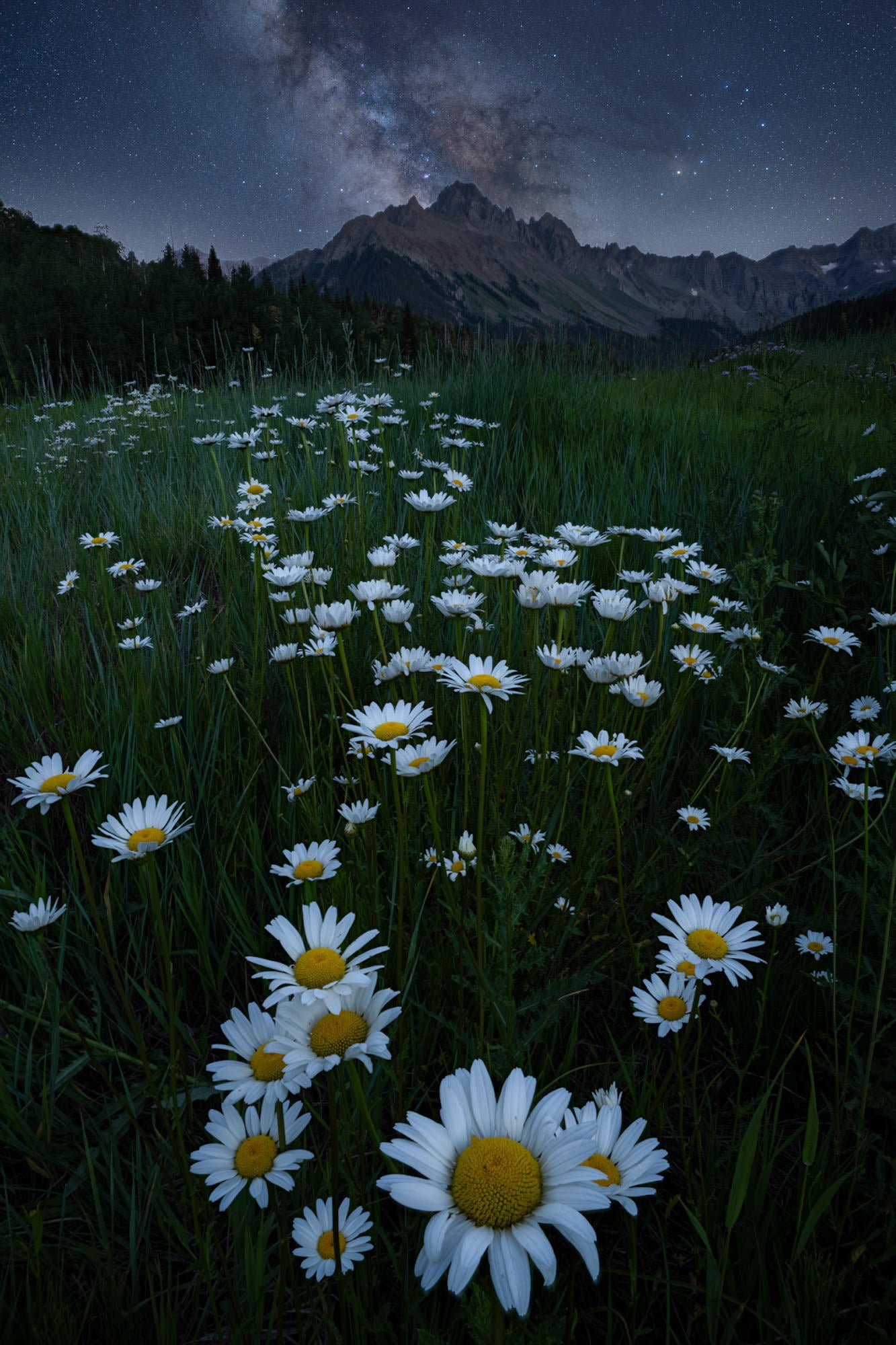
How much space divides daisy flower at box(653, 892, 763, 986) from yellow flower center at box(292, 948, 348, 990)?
492mm

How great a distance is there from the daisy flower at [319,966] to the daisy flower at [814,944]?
1.04m

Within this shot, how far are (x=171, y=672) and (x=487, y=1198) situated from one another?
83.1 inches

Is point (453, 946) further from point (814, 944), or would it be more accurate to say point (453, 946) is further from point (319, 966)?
point (814, 944)

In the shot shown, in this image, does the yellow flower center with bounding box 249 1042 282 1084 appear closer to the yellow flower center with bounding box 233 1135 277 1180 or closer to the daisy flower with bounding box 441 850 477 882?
the yellow flower center with bounding box 233 1135 277 1180

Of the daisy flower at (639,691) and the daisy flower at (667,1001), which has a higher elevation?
the daisy flower at (639,691)

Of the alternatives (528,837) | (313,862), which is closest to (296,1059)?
(313,862)

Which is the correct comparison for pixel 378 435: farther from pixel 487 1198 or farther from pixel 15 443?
pixel 487 1198

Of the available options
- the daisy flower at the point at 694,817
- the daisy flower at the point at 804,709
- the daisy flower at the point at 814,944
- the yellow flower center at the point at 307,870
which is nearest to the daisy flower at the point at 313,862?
the yellow flower center at the point at 307,870

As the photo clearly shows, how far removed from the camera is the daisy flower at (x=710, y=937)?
1.03 meters

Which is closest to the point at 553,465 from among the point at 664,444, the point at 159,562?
the point at 664,444

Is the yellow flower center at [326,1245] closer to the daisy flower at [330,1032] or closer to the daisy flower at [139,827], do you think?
the daisy flower at [330,1032]

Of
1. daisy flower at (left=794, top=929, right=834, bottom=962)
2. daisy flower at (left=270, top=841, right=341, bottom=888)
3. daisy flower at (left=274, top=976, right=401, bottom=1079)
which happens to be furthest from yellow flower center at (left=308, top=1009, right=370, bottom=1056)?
daisy flower at (left=794, top=929, right=834, bottom=962)

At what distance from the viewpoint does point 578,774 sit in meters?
1.98

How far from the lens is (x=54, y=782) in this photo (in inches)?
44.1
